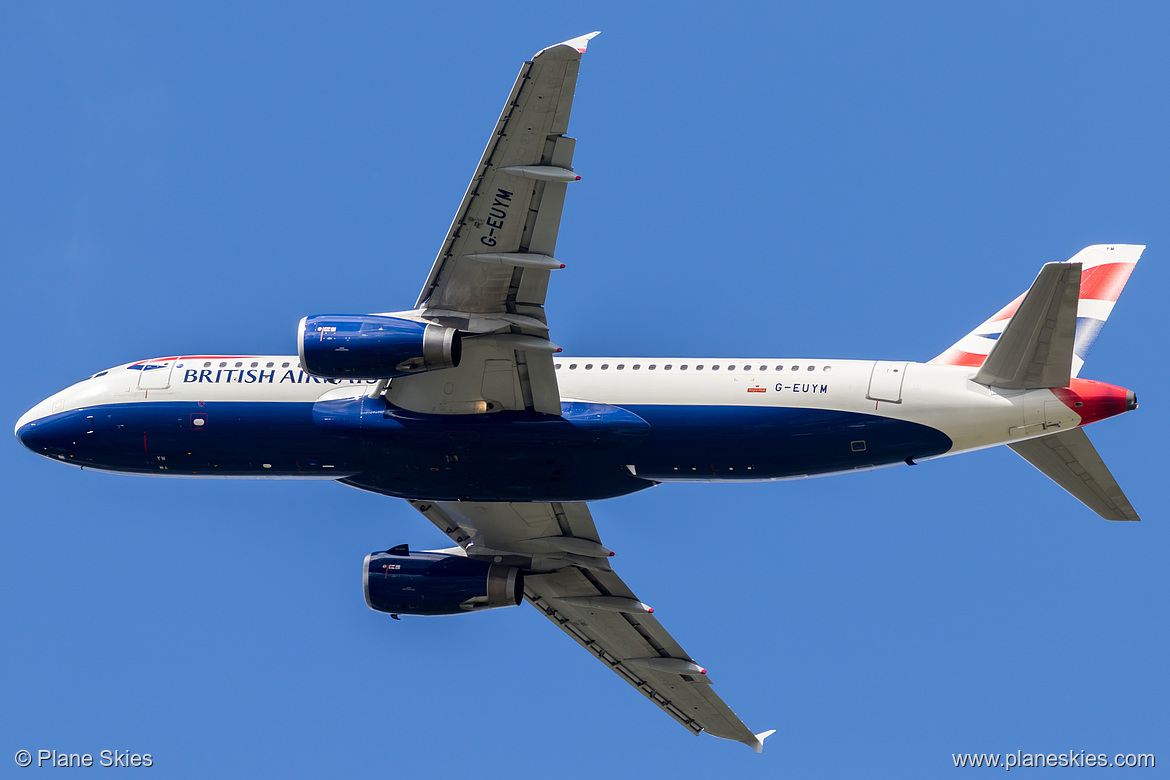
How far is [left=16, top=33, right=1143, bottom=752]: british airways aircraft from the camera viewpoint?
30766mm

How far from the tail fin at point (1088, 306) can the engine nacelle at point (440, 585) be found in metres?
12.6

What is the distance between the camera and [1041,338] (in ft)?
102

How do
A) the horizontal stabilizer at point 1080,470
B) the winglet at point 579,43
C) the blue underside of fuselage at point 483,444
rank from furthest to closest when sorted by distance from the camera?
the blue underside of fuselage at point 483,444 → the horizontal stabilizer at point 1080,470 → the winglet at point 579,43

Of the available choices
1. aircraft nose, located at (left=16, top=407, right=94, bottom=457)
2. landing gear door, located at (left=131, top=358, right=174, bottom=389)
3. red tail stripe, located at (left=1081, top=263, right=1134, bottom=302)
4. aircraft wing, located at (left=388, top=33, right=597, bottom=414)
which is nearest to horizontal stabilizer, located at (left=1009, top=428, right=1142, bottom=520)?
red tail stripe, located at (left=1081, top=263, right=1134, bottom=302)

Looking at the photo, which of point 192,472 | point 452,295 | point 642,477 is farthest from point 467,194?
point 192,472

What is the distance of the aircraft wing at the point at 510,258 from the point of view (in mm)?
28906

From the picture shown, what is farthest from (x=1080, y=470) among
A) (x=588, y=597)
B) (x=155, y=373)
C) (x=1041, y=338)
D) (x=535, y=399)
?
(x=155, y=373)

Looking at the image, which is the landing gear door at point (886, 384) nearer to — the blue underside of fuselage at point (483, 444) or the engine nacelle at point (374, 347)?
the blue underside of fuselage at point (483, 444)

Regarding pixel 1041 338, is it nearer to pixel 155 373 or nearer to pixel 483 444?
pixel 483 444

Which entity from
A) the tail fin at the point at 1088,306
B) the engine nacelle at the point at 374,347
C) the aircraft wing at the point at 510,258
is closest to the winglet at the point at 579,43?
the aircraft wing at the point at 510,258

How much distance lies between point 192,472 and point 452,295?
8.85 m

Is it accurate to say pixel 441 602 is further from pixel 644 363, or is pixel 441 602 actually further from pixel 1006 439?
pixel 1006 439

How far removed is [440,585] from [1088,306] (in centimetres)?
1751

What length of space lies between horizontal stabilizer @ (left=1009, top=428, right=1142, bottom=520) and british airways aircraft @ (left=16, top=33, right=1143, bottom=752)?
44mm
